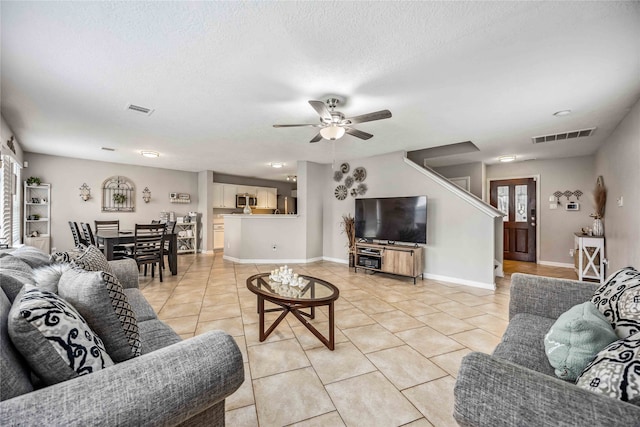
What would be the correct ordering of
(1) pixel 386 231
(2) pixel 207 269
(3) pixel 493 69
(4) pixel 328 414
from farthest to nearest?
(2) pixel 207 269 → (1) pixel 386 231 → (3) pixel 493 69 → (4) pixel 328 414

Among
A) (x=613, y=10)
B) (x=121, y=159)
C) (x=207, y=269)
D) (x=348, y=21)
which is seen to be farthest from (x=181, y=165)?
(x=613, y=10)

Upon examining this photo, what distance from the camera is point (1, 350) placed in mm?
694

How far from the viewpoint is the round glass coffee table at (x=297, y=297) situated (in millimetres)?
2109

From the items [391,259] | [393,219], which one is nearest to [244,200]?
[393,219]

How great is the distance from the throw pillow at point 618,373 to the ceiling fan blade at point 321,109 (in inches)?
→ 88.1

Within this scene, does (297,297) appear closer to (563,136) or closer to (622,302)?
(622,302)

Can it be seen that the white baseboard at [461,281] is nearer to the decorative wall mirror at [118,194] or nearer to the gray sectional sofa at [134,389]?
the gray sectional sofa at [134,389]

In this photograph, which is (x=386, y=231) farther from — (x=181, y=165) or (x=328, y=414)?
(x=181, y=165)

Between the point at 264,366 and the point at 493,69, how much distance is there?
9.70 feet

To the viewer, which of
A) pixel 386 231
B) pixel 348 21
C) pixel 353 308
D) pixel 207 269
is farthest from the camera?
pixel 207 269

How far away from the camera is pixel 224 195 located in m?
7.95

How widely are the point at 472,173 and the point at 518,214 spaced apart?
144 cm

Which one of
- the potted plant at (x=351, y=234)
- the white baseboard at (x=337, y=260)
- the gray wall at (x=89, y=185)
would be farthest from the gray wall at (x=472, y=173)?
the gray wall at (x=89, y=185)

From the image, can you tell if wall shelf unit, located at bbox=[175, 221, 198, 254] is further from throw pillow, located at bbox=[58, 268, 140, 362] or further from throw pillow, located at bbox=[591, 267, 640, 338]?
throw pillow, located at bbox=[591, 267, 640, 338]
